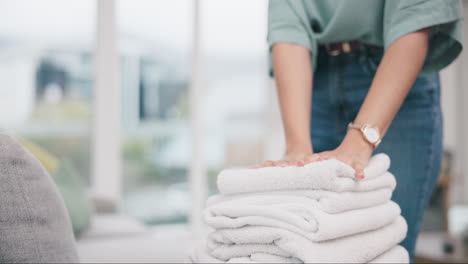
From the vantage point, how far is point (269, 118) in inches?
185

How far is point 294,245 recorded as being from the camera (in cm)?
58

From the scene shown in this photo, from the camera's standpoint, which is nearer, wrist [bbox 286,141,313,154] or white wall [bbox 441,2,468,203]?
wrist [bbox 286,141,313,154]

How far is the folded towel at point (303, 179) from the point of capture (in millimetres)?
617

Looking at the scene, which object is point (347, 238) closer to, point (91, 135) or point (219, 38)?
point (91, 135)

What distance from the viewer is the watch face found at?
0.76 m

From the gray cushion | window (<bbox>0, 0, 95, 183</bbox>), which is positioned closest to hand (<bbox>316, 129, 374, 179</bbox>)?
the gray cushion

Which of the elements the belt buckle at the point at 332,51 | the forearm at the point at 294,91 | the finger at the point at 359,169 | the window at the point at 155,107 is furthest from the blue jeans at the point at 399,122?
the window at the point at 155,107

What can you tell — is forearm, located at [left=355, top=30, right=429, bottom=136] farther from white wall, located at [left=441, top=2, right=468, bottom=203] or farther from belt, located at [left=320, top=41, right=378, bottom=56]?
white wall, located at [left=441, top=2, right=468, bottom=203]

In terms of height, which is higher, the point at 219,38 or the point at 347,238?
the point at 219,38

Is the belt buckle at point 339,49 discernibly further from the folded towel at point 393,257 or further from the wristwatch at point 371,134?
the folded towel at point 393,257

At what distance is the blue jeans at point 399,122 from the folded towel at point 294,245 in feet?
1.02

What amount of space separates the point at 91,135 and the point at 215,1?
1598 mm

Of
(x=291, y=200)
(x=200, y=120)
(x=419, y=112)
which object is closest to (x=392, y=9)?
(x=419, y=112)

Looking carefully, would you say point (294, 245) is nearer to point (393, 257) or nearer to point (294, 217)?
point (294, 217)
